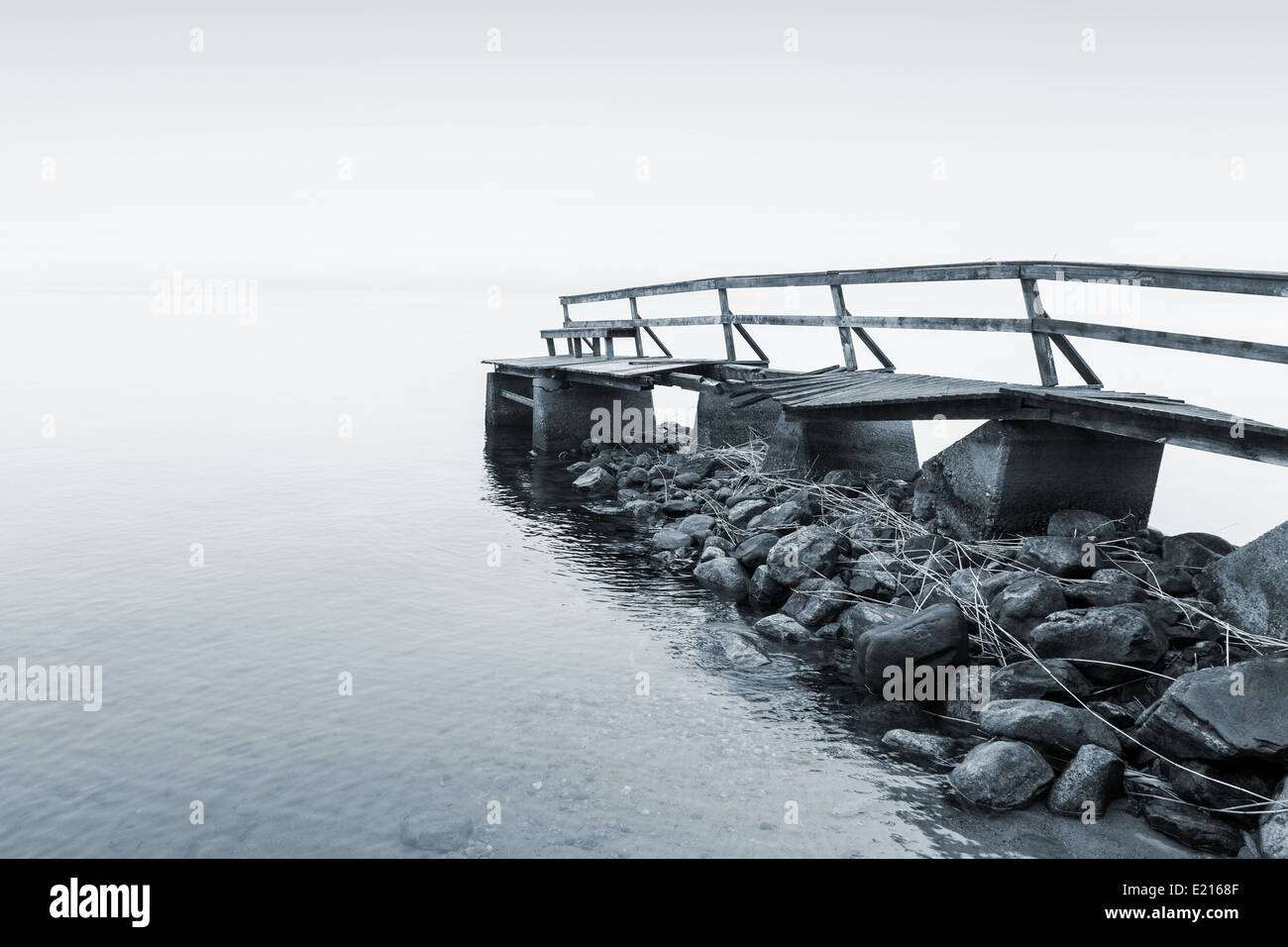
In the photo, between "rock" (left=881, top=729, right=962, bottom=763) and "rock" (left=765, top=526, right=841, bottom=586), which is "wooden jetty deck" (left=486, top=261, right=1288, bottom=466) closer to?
"rock" (left=765, top=526, right=841, bottom=586)

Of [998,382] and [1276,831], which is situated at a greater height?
[998,382]

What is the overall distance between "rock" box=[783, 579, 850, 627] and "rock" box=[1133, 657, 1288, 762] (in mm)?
2944

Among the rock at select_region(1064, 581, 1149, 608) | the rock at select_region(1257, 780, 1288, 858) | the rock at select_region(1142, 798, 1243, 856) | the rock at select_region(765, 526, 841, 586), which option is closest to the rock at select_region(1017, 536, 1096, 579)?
the rock at select_region(1064, 581, 1149, 608)

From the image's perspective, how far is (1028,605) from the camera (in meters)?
6.71

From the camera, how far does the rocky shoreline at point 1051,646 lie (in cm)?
492

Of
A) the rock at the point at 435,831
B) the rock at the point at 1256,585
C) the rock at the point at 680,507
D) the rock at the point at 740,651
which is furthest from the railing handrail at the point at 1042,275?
the rock at the point at 435,831

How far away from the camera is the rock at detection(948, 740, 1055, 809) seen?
5113mm

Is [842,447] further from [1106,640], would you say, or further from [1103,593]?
[1106,640]

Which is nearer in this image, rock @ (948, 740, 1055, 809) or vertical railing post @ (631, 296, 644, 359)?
rock @ (948, 740, 1055, 809)

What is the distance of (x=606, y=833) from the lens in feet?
16.1

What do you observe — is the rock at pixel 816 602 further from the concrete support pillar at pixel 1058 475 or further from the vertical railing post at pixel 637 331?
the vertical railing post at pixel 637 331

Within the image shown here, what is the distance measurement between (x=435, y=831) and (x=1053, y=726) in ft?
11.6

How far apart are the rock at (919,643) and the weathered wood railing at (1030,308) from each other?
2.54 metres

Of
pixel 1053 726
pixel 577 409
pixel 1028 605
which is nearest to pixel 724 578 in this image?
pixel 1028 605
